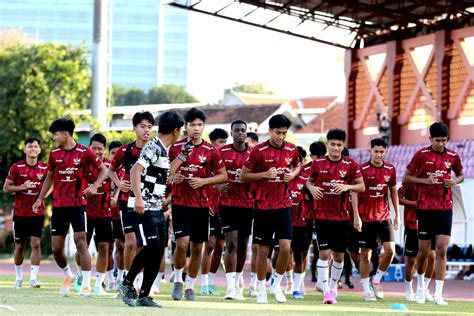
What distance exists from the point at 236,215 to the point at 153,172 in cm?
453

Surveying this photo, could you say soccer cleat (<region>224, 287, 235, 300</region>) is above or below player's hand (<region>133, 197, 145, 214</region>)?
below

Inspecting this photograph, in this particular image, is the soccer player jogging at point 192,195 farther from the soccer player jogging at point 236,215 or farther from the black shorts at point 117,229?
the black shorts at point 117,229

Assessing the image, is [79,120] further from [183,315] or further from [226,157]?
[183,315]

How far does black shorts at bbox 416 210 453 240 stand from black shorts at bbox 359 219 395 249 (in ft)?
4.41

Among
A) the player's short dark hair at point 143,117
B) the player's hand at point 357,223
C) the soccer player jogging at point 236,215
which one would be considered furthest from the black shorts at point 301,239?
the player's short dark hair at point 143,117

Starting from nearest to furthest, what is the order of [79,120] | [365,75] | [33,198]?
[33,198] < [365,75] < [79,120]

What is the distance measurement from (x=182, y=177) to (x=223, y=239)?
3873 millimetres

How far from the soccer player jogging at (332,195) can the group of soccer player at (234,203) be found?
14 millimetres

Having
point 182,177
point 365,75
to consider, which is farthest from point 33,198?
point 365,75

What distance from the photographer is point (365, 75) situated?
163 feet

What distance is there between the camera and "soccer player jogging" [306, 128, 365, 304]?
20016 millimetres

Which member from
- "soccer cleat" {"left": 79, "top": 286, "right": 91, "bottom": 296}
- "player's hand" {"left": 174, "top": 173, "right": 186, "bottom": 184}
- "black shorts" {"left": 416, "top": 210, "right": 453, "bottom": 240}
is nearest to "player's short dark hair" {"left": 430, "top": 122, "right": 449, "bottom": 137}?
"black shorts" {"left": 416, "top": 210, "right": 453, "bottom": 240}

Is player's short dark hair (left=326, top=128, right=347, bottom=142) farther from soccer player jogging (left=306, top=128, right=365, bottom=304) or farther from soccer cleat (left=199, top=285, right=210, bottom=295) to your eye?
soccer cleat (left=199, top=285, right=210, bottom=295)

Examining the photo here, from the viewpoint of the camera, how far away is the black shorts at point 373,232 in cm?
2184
